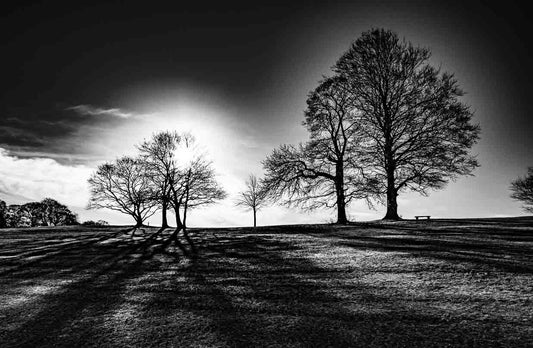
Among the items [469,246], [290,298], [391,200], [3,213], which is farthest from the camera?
[3,213]

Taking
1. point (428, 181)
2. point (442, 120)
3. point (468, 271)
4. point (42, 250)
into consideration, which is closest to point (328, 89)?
point (442, 120)

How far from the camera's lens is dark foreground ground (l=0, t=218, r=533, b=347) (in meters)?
4.46

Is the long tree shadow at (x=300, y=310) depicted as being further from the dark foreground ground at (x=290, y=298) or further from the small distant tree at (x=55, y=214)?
the small distant tree at (x=55, y=214)

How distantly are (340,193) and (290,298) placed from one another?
617 inches

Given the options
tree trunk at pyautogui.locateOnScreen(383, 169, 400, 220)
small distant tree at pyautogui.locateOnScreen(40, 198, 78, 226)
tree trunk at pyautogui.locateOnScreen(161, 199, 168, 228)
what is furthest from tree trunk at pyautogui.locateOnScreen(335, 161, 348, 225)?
small distant tree at pyautogui.locateOnScreen(40, 198, 78, 226)

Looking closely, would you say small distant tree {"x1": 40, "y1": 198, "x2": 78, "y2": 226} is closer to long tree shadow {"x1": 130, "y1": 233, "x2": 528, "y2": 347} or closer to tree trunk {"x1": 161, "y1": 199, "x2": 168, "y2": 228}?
tree trunk {"x1": 161, "y1": 199, "x2": 168, "y2": 228}

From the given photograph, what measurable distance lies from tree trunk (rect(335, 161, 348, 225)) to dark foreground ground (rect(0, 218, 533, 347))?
973 cm

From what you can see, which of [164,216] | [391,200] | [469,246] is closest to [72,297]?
[469,246]

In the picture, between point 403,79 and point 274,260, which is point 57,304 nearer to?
point 274,260

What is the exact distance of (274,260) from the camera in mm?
9938

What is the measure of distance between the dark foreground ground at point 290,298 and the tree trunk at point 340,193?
9732 mm

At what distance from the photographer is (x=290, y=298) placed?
6125mm

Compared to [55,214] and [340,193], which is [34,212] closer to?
[55,214]

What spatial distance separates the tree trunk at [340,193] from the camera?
21078 mm
